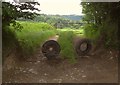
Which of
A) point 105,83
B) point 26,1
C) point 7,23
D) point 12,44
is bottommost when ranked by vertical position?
point 105,83

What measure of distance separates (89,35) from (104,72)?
296 centimetres

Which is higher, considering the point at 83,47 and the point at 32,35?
the point at 32,35

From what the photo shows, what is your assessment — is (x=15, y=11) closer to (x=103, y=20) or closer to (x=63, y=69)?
(x=63, y=69)

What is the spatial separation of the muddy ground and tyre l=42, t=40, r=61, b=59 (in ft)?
0.79

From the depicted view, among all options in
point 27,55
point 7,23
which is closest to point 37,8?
point 7,23

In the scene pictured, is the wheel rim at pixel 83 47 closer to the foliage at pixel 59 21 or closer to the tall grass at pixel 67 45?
the tall grass at pixel 67 45

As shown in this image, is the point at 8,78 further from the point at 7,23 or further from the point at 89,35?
the point at 89,35

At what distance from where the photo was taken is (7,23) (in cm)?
1090

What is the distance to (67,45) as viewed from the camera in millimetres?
13344

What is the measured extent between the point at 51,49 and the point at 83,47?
5.12 feet

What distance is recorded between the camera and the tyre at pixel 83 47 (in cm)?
1323

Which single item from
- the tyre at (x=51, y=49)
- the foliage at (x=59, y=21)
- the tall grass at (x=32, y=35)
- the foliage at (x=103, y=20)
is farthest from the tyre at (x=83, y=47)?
the foliage at (x=59, y=21)

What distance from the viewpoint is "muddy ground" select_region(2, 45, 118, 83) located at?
10906 millimetres

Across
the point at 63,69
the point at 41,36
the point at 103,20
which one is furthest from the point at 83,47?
the point at 41,36
